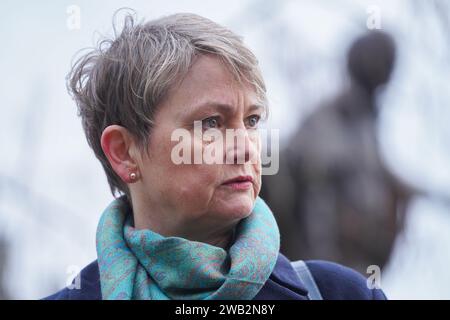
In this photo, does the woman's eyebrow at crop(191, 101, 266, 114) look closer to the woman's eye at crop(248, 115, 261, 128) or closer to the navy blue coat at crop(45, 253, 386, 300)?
the woman's eye at crop(248, 115, 261, 128)

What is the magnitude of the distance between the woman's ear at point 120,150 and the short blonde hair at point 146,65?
3cm

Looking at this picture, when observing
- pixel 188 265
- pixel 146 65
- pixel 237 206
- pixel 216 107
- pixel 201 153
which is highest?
pixel 146 65

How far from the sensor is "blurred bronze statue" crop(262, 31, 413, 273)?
3.87 m

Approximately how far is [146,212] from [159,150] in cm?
22

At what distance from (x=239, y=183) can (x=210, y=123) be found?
20 cm

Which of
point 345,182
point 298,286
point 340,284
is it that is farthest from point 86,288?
→ point 345,182

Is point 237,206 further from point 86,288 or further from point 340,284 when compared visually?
point 86,288

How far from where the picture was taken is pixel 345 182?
3.95 metres

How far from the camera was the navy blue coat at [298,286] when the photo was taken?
2.77 metres

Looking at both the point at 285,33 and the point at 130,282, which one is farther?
the point at 285,33

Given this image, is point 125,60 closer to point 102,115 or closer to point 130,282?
point 102,115

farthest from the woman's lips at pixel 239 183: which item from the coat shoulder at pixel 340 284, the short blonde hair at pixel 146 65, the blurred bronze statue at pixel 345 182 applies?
the blurred bronze statue at pixel 345 182
